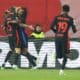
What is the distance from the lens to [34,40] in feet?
63.0

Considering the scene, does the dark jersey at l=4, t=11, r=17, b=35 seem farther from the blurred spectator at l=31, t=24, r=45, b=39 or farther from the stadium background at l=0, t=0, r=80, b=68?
the stadium background at l=0, t=0, r=80, b=68

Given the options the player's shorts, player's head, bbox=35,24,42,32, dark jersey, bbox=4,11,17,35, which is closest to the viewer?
dark jersey, bbox=4,11,17,35

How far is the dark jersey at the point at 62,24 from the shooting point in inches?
645

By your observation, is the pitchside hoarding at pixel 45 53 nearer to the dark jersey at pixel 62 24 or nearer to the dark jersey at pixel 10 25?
the dark jersey at pixel 10 25

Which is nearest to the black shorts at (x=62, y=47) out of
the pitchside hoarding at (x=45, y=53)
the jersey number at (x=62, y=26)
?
the jersey number at (x=62, y=26)

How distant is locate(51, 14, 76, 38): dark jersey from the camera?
1639cm

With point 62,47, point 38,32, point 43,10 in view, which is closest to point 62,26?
point 62,47
